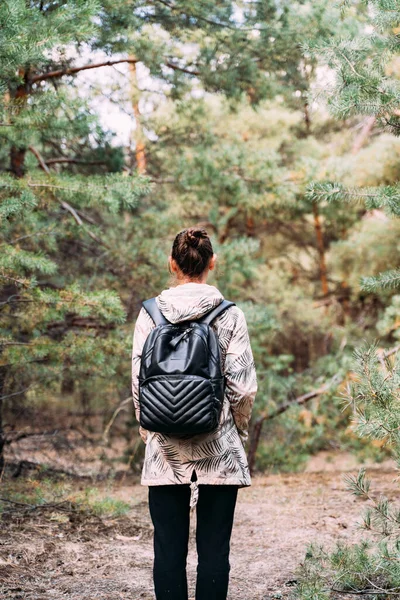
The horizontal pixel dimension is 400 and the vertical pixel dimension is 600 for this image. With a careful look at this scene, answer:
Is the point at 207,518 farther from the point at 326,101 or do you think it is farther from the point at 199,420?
the point at 326,101

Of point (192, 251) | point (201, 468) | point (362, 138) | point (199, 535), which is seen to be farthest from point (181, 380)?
point (362, 138)

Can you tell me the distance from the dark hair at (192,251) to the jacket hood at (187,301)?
2.7 inches

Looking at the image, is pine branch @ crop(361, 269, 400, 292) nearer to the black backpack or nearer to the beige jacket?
the beige jacket

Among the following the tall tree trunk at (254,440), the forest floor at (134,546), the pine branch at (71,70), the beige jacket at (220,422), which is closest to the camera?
the beige jacket at (220,422)

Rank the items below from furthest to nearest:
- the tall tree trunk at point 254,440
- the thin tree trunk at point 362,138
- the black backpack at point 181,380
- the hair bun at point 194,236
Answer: the thin tree trunk at point 362,138, the tall tree trunk at point 254,440, the hair bun at point 194,236, the black backpack at point 181,380

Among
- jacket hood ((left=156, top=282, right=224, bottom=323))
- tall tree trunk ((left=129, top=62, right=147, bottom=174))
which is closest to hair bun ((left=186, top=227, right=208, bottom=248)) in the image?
jacket hood ((left=156, top=282, right=224, bottom=323))

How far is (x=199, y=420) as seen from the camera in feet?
8.00

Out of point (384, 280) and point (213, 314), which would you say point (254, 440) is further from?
point (213, 314)

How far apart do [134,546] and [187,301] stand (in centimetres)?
261

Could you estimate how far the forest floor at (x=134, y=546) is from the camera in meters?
3.64

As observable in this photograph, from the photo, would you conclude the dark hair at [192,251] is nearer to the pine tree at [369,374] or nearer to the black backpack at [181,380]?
the black backpack at [181,380]

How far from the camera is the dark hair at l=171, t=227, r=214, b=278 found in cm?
269

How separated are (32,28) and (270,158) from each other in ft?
13.7

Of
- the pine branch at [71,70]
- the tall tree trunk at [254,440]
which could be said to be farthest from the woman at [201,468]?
the tall tree trunk at [254,440]
